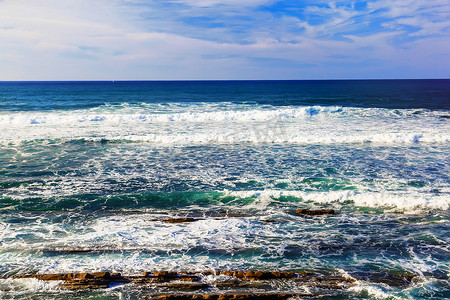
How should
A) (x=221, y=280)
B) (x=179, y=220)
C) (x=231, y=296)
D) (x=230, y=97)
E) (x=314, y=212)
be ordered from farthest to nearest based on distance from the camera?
(x=230, y=97) → (x=314, y=212) → (x=179, y=220) → (x=221, y=280) → (x=231, y=296)

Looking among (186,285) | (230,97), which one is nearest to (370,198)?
(186,285)

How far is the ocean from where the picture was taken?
5.32m

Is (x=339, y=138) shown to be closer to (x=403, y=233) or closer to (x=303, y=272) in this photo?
(x=403, y=233)

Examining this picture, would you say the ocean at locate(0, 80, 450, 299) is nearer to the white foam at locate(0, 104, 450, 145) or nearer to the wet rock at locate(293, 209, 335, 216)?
the wet rock at locate(293, 209, 335, 216)

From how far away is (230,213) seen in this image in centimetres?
820

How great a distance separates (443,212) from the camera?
8148 millimetres

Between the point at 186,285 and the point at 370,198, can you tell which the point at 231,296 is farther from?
the point at 370,198

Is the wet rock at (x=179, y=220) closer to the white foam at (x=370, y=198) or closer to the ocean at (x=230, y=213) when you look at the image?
the ocean at (x=230, y=213)

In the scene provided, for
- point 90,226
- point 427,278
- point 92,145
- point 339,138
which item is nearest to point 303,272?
point 427,278

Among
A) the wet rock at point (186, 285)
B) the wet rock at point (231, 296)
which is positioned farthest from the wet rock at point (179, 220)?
the wet rock at point (231, 296)

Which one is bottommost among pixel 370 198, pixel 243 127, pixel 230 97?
pixel 370 198

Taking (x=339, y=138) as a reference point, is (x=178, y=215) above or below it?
below

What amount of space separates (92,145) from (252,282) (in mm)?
14137

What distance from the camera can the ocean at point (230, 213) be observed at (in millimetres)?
5316
